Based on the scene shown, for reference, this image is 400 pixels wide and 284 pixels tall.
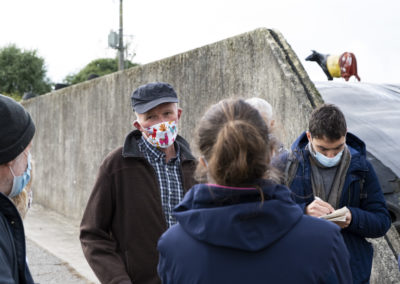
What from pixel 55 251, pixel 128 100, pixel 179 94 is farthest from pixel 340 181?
pixel 55 251

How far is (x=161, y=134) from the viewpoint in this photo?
8.77 feet

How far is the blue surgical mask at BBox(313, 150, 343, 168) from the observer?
8.70 feet

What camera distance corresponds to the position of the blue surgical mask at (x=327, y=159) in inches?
104

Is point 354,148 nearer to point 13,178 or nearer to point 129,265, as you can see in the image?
point 129,265

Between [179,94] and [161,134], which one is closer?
[161,134]

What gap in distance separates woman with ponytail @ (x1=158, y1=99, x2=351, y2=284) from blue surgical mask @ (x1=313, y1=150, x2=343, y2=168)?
49.5 inches

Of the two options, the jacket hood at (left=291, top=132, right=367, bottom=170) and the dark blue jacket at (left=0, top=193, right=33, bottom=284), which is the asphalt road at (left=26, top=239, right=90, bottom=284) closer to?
the jacket hood at (left=291, top=132, right=367, bottom=170)

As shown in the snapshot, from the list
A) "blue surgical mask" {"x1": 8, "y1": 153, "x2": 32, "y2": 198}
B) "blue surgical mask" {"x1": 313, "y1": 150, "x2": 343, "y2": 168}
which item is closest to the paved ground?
"blue surgical mask" {"x1": 313, "y1": 150, "x2": 343, "y2": 168}

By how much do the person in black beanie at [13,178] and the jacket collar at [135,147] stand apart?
0.78 meters

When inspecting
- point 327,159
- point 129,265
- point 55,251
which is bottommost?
point 55,251

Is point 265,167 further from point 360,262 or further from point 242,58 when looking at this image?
point 242,58

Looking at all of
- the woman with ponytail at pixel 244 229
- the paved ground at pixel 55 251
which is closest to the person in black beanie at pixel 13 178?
the woman with ponytail at pixel 244 229

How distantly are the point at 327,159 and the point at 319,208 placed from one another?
12.8 inches

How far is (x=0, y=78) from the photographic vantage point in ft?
108
